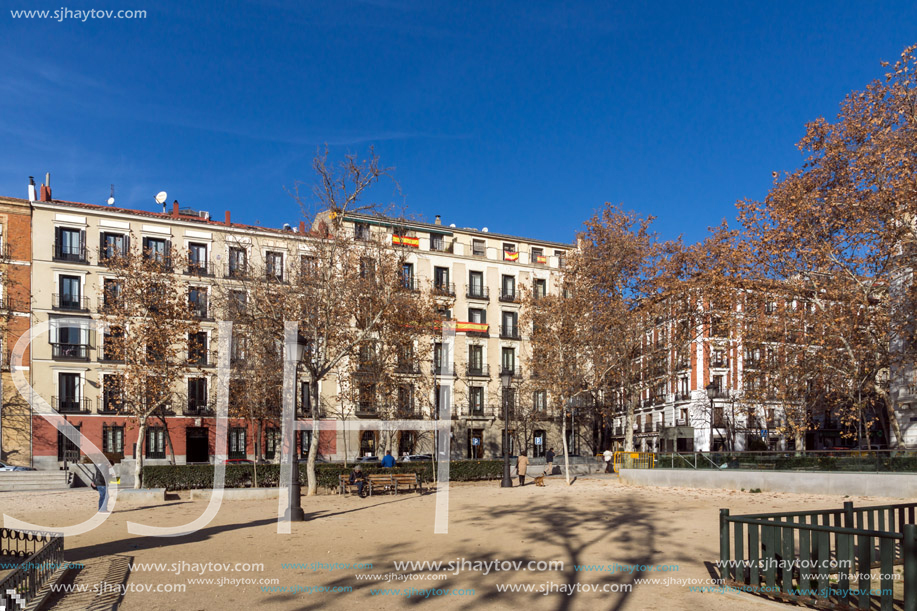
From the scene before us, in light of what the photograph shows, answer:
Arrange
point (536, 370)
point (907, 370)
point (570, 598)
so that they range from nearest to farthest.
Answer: point (570, 598) < point (907, 370) < point (536, 370)

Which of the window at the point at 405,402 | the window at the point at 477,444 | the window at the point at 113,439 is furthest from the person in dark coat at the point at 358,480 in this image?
the window at the point at 477,444

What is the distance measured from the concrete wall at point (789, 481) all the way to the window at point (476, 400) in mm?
22880

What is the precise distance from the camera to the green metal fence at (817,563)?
23.0 ft

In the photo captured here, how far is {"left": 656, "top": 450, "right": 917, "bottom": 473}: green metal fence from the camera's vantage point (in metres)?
20.7

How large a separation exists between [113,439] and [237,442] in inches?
283

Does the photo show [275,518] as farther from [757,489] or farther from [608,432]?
[608,432]

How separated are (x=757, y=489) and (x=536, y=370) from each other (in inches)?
718

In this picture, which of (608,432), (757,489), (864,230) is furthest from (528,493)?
(608,432)

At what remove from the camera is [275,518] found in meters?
16.3

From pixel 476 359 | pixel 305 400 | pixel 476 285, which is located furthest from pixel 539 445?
pixel 305 400

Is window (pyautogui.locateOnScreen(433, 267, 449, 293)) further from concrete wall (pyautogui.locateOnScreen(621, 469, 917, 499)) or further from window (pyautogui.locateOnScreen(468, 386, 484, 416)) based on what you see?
concrete wall (pyautogui.locateOnScreen(621, 469, 917, 499))

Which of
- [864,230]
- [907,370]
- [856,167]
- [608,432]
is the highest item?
[856,167]

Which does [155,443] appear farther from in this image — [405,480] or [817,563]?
[817,563]

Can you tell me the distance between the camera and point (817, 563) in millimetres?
7652
